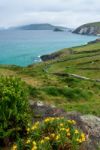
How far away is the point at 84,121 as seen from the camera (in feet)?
57.9

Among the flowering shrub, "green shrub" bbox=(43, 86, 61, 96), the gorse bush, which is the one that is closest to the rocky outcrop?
the flowering shrub

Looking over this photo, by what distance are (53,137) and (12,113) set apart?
9.04ft

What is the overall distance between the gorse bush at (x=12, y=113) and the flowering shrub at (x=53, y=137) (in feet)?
4.65

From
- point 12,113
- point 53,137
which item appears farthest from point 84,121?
point 53,137

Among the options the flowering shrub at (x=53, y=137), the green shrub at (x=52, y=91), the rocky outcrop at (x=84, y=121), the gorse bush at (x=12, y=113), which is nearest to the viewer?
the flowering shrub at (x=53, y=137)

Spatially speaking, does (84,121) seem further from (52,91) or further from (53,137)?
(52,91)

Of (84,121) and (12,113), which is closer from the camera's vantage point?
(12,113)

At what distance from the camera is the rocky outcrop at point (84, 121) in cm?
1512

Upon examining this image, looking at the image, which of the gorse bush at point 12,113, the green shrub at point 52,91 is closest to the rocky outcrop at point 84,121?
the gorse bush at point 12,113

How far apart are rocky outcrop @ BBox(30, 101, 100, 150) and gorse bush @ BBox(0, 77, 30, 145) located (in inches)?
73.7

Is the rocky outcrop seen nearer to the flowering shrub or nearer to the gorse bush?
the flowering shrub

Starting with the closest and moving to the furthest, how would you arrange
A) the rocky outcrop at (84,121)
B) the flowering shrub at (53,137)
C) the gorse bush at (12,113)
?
the flowering shrub at (53,137) < the rocky outcrop at (84,121) < the gorse bush at (12,113)

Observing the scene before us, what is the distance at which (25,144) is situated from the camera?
14.4 metres

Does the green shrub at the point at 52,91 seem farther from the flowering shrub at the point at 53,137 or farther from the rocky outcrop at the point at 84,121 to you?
the flowering shrub at the point at 53,137
